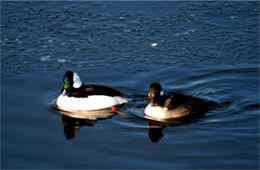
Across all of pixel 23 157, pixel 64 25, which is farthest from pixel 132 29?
pixel 23 157

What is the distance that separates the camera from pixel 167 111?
34.3ft

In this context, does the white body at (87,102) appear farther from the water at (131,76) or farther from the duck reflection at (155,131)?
the duck reflection at (155,131)

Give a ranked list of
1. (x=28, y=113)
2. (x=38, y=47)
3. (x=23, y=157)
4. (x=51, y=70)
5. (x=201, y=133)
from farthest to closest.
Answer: (x=38, y=47), (x=51, y=70), (x=28, y=113), (x=201, y=133), (x=23, y=157)

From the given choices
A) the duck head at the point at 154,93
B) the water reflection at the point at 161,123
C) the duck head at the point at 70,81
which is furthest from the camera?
the duck head at the point at 70,81

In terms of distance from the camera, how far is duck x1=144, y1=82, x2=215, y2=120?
409 inches

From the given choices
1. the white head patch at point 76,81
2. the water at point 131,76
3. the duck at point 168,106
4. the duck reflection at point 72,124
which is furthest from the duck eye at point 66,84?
the duck at point 168,106

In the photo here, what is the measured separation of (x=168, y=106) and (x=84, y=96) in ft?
5.71

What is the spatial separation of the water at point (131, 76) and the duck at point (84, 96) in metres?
0.31

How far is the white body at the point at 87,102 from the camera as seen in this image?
10859 millimetres

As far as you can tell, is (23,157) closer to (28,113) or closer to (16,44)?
(28,113)

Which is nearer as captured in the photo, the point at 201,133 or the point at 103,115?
the point at 201,133

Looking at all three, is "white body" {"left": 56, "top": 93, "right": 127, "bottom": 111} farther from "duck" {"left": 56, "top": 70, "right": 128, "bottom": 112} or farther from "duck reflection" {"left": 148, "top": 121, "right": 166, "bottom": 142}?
"duck reflection" {"left": 148, "top": 121, "right": 166, "bottom": 142}

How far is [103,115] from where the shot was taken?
10.7 meters

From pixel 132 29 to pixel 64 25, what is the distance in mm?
1717
